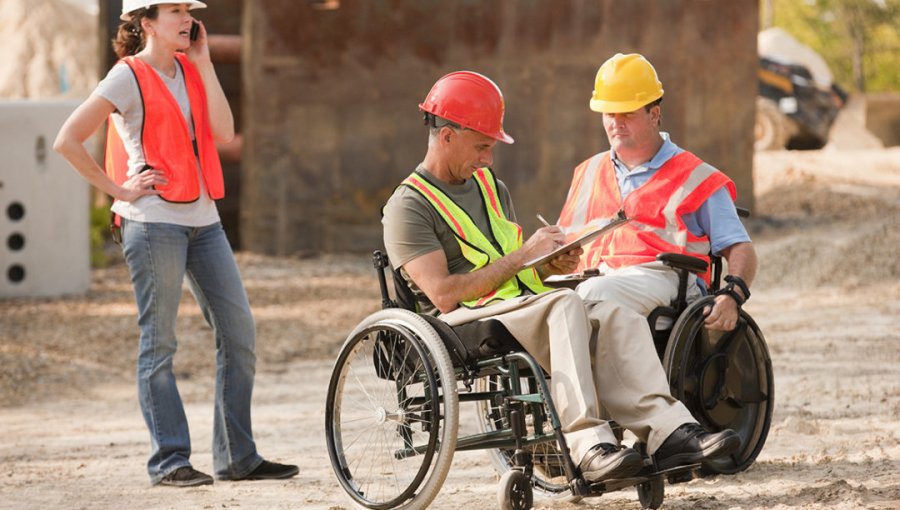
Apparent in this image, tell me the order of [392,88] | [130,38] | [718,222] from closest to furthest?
[718,222] < [130,38] < [392,88]

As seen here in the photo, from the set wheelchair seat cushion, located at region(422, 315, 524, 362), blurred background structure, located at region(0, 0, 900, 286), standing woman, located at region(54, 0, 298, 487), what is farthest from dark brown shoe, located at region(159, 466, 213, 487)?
blurred background structure, located at region(0, 0, 900, 286)

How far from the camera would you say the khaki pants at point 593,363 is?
14.4 ft

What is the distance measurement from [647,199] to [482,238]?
751 millimetres

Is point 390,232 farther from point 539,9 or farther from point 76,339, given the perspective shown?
point 539,9

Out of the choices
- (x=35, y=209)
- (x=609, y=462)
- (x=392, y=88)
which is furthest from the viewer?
(x=392, y=88)

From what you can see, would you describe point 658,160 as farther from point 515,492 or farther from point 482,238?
point 515,492

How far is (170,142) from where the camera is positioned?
5.47 m

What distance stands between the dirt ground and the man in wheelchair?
46 centimetres

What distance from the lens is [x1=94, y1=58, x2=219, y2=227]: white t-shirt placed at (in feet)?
17.6

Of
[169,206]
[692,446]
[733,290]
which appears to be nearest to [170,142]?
[169,206]

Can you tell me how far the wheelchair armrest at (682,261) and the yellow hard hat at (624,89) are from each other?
2.27 feet

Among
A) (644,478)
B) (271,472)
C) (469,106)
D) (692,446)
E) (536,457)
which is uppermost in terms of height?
(469,106)

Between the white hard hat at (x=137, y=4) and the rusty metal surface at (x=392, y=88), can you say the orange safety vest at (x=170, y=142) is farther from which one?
the rusty metal surface at (x=392, y=88)

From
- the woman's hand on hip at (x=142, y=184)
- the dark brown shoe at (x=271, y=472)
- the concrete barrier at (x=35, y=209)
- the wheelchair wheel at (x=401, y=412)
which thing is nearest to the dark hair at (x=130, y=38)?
the woman's hand on hip at (x=142, y=184)
